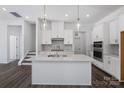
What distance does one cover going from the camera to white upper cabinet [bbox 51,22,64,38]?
309 inches

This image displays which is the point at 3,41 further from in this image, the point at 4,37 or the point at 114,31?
the point at 114,31

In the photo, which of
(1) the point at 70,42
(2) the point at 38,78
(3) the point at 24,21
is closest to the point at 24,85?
(2) the point at 38,78

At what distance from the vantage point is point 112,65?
5090mm

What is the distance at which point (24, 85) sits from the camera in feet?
13.2

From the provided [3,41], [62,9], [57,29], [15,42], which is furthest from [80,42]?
[3,41]

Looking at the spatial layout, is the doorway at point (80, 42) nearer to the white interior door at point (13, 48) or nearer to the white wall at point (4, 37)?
the white wall at point (4, 37)

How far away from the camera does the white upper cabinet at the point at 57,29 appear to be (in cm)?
784

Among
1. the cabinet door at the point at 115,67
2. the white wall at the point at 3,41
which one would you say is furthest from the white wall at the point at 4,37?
the cabinet door at the point at 115,67

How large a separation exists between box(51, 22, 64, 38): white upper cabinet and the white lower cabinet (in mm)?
3293

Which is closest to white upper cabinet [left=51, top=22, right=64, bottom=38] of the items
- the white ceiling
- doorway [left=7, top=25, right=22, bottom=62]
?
the white ceiling

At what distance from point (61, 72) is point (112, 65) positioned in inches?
92.7

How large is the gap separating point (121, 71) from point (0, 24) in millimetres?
7684
